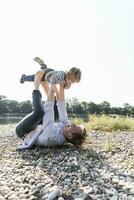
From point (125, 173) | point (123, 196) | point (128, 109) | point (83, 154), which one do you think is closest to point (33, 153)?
point (83, 154)

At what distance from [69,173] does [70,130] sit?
153 centimetres

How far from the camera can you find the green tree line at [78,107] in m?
20.4

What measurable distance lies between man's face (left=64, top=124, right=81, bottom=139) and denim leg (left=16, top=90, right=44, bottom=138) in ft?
1.98

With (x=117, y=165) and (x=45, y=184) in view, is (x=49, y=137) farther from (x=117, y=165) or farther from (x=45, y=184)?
(x=45, y=184)

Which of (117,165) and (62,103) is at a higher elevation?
(62,103)

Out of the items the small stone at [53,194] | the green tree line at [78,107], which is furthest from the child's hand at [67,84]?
the green tree line at [78,107]

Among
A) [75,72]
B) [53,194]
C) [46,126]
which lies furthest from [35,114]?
[53,194]

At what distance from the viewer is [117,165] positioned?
6074 millimetres

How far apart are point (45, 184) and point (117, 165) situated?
1.40 meters

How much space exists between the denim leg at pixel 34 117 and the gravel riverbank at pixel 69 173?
1.37 ft

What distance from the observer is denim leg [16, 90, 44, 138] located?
293 inches

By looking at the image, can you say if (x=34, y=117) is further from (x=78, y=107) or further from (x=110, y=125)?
(x=78, y=107)

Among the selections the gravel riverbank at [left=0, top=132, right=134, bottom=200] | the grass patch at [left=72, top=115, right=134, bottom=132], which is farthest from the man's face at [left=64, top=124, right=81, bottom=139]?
the grass patch at [left=72, top=115, right=134, bottom=132]

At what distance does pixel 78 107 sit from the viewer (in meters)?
20.8
